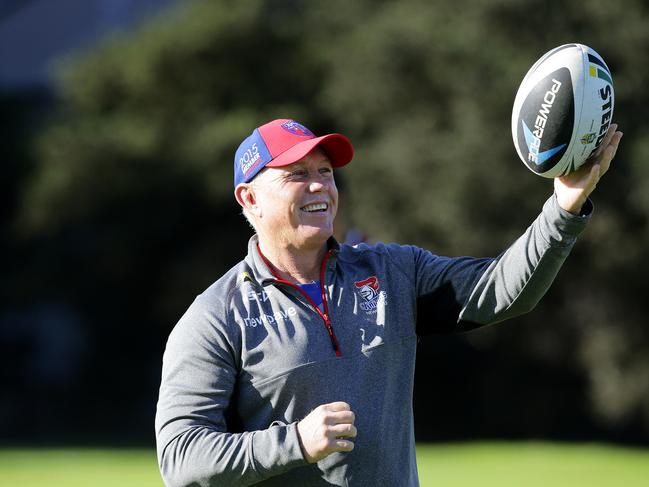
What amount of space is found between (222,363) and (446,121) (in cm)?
1312

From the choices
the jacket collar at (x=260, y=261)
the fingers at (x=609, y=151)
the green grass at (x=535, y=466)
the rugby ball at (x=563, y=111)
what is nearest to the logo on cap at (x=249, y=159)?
the jacket collar at (x=260, y=261)

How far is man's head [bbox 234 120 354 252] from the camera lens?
348 centimetres

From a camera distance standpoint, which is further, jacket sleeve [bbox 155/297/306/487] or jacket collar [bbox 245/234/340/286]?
jacket collar [bbox 245/234/340/286]

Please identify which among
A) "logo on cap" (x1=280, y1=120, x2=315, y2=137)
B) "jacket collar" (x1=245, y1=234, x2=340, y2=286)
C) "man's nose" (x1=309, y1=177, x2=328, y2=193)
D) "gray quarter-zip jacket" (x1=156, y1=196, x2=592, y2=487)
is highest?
"logo on cap" (x1=280, y1=120, x2=315, y2=137)

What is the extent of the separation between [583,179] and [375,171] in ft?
42.1

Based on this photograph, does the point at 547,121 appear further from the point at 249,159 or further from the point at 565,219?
the point at 249,159

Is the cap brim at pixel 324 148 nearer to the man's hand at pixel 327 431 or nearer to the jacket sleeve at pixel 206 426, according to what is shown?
the jacket sleeve at pixel 206 426

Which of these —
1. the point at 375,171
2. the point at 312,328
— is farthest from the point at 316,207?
the point at 375,171

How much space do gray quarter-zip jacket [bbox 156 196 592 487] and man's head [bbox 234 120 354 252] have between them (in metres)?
0.14

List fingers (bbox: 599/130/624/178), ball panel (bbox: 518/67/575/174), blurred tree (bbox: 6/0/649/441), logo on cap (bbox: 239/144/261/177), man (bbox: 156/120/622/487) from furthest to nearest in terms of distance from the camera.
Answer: blurred tree (bbox: 6/0/649/441) < logo on cap (bbox: 239/144/261/177) < ball panel (bbox: 518/67/575/174) < fingers (bbox: 599/130/624/178) < man (bbox: 156/120/622/487)

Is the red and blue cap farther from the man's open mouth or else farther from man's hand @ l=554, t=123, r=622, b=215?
man's hand @ l=554, t=123, r=622, b=215

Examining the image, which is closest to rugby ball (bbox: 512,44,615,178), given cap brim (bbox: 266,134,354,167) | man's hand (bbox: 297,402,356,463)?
cap brim (bbox: 266,134,354,167)

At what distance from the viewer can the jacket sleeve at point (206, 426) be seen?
309 centimetres

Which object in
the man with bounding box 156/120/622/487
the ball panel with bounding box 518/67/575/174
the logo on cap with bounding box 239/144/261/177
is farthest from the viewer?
the logo on cap with bounding box 239/144/261/177
